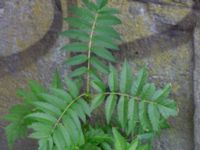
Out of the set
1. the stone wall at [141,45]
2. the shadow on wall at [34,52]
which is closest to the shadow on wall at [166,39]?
the stone wall at [141,45]

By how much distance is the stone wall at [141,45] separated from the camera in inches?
82.9

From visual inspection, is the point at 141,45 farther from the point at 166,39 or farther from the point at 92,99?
the point at 92,99

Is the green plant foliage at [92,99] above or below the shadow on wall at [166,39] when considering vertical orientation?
below

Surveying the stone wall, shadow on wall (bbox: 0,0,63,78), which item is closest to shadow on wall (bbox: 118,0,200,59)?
the stone wall

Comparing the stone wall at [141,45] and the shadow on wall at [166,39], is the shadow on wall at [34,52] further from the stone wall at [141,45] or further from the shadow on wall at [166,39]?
the shadow on wall at [166,39]

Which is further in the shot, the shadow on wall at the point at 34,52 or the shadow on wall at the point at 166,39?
the shadow on wall at the point at 34,52

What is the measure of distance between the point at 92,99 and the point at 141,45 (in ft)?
0.96

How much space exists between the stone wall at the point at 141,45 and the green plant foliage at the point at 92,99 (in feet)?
0.26

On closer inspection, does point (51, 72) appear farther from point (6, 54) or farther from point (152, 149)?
point (152, 149)

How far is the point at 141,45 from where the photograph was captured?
2197 millimetres

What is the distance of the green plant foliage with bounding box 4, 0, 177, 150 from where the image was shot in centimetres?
201

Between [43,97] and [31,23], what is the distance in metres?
0.40

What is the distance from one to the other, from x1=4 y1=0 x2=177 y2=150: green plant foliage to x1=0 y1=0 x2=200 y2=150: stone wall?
0.08 meters

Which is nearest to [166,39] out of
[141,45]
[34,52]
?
[141,45]
